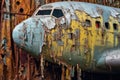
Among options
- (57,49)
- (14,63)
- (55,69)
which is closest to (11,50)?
(14,63)

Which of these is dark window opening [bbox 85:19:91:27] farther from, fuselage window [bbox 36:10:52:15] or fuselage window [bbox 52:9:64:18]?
fuselage window [bbox 36:10:52:15]

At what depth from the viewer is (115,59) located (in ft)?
63.7

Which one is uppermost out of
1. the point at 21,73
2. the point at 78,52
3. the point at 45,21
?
the point at 45,21

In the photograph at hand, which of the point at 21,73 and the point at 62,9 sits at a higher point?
the point at 62,9

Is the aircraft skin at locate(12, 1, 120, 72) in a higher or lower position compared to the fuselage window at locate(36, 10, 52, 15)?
lower

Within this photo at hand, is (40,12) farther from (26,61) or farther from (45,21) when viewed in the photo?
(26,61)

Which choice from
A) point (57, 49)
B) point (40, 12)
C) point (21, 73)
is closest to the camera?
point (57, 49)

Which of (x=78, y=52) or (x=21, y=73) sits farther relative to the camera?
(x=21, y=73)

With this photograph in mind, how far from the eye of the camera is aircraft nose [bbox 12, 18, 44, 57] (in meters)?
18.7

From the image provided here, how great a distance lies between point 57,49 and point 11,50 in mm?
4381

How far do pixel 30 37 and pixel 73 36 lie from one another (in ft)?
6.59

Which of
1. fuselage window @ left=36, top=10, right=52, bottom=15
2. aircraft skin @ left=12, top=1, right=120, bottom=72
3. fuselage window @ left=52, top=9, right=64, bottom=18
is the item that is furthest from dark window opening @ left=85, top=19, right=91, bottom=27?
fuselage window @ left=36, top=10, right=52, bottom=15

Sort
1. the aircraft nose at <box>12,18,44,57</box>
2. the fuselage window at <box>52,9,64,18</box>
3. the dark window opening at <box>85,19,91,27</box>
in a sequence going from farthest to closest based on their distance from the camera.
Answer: the dark window opening at <box>85,19,91,27</box> → the fuselage window at <box>52,9,64,18</box> → the aircraft nose at <box>12,18,44,57</box>

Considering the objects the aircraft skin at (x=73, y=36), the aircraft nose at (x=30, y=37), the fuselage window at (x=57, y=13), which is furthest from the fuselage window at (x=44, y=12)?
the aircraft nose at (x=30, y=37)
